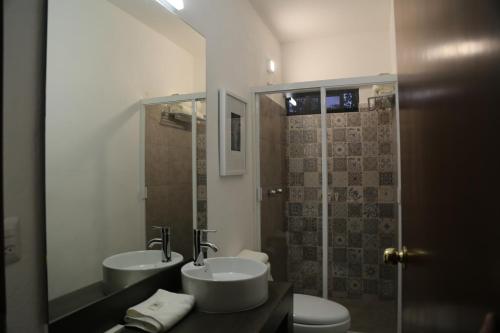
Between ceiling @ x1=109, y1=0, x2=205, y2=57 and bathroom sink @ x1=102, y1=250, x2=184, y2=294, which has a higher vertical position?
ceiling @ x1=109, y1=0, x2=205, y2=57

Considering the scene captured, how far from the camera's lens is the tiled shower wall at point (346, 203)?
289cm

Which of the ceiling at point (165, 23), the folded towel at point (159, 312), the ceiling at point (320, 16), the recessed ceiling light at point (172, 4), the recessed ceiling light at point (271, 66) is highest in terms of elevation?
the ceiling at point (320, 16)

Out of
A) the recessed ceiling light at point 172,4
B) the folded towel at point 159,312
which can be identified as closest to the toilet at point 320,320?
the folded towel at point 159,312

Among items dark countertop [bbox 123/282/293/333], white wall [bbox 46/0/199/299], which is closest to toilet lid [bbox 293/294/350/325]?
dark countertop [bbox 123/282/293/333]

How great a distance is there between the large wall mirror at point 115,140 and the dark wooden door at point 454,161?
39.2 inches

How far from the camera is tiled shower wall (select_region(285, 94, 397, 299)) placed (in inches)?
114

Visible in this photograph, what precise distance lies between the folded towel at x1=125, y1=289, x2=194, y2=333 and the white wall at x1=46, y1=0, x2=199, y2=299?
0.19 metres

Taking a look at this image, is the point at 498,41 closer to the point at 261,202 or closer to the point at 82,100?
the point at 82,100

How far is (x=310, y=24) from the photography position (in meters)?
3.07

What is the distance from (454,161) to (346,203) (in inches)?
100

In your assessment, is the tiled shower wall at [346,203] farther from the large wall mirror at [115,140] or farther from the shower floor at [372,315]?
the large wall mirror at [115,140]

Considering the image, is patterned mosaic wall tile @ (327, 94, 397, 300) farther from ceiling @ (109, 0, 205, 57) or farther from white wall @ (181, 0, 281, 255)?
ceiling @ (109, 0, 205, 57)

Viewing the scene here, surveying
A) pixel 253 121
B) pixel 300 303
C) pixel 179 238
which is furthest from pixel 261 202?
pixel 179 238

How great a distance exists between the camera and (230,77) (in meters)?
2.16
